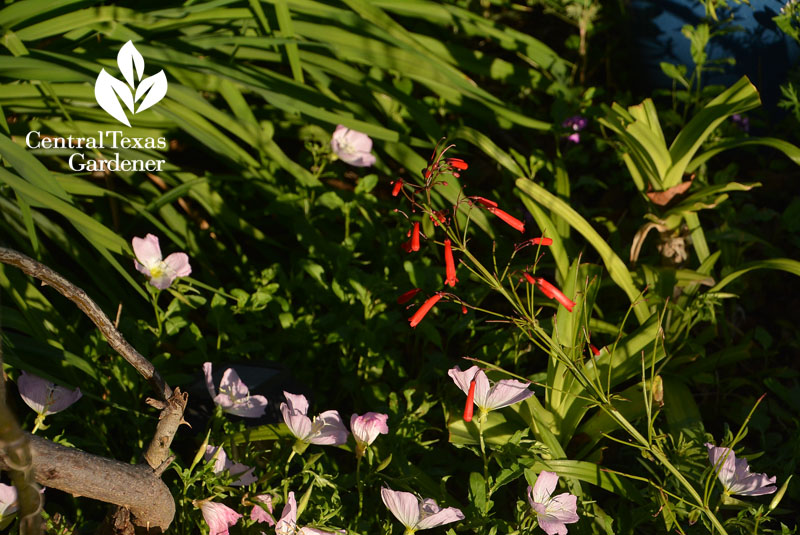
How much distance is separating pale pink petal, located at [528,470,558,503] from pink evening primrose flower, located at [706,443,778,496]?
27cm

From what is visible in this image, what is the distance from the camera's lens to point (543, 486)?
1.22 metres

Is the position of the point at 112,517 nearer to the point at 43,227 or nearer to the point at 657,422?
the point at 43,227

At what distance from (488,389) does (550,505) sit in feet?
0.73

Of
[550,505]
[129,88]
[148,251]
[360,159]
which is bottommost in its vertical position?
[550,505]

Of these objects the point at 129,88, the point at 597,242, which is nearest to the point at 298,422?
the point at 597,242

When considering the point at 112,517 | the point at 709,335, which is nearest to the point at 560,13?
the point at 709,335

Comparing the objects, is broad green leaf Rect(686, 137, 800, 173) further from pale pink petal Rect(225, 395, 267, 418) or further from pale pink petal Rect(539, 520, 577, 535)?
pale pink petal Rect(225, 395, 267, 418)

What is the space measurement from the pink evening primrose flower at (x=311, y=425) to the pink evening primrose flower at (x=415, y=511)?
0.16 m

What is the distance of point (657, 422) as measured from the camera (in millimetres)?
1643

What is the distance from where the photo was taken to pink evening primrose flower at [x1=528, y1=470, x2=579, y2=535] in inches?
46.9

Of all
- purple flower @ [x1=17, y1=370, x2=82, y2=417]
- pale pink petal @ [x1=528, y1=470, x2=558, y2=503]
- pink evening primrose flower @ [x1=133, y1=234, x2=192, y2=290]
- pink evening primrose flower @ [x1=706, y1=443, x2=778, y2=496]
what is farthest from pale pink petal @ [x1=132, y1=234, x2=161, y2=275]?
pink evening primrose flower @ [x1=706, y1=443, x2=778, y2=496]

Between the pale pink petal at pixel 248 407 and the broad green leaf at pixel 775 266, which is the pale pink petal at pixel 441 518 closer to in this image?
the pale pink petal at pixel 248 407

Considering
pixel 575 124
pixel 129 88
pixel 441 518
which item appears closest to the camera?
pixel 441 518

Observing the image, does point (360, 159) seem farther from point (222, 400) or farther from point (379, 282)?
point (222, 400)
